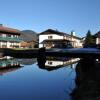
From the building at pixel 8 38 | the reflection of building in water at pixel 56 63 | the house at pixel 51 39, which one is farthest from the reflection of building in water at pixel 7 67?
the house at pixel 51 39

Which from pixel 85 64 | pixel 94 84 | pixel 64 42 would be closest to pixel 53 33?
pixel 64 42

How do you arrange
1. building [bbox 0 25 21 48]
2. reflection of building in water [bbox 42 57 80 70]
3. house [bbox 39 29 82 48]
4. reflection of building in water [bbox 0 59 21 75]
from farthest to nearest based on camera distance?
house [bbox 39 29 82 48] < building [bbox 0 25 21 48] < reflection of building in water [bbox 42 57 80 70] < reflection of building in water [bbox 0 59 21 75]

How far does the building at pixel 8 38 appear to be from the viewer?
72688mm

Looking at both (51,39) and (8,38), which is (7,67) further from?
(51,39)

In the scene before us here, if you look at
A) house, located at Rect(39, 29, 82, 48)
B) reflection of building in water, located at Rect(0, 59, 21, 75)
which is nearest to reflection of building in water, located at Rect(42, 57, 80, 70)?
reflection of building in water, located at Rect(0, 59, 21, 75)

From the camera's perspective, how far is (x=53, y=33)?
316ft

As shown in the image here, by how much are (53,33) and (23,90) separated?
79.4m

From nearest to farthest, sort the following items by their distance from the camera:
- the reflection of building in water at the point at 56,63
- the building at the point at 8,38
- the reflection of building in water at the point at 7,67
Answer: the reflection of building in water at the point at 7,67
the reflection of building in water at the point at 56,63
the building at the point at 8,38

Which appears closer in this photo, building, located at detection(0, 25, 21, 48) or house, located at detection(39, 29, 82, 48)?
building, located at detection(0, 25, 21, 48)

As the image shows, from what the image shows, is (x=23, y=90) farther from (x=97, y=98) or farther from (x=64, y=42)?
(x=64, y=42)

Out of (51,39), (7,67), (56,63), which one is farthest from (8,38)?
(7,67)

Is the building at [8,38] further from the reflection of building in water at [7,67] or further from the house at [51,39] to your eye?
the reflection of building in water at [7,67]

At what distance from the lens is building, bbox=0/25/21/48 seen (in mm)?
72688

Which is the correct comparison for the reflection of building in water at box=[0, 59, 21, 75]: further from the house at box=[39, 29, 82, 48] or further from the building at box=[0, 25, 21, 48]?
the house at box=[39, 29, 82, 48]
